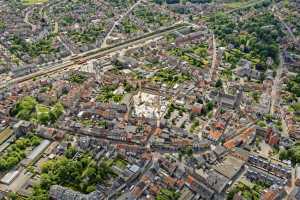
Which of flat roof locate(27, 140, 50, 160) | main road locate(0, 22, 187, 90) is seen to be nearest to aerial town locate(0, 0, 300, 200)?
flat roof locate(27, 140, 50, 160)

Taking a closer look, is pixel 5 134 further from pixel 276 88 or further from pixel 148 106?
pixel 276 88

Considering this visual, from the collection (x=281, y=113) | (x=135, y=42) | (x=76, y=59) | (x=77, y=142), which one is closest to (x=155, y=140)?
(x=77, y=142)

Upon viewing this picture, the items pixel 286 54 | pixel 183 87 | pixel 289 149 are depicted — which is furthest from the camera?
pixel 286 54

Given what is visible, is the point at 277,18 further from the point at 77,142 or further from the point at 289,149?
the point at 77,142

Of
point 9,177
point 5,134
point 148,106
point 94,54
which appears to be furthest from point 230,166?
point 94,54

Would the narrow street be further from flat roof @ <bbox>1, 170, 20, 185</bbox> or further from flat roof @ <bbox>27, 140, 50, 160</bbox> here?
flat roof @ <bbox>1, 170, 20, 185</bbox>

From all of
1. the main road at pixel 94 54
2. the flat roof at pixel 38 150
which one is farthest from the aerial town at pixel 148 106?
the main road at pixel 94 54
